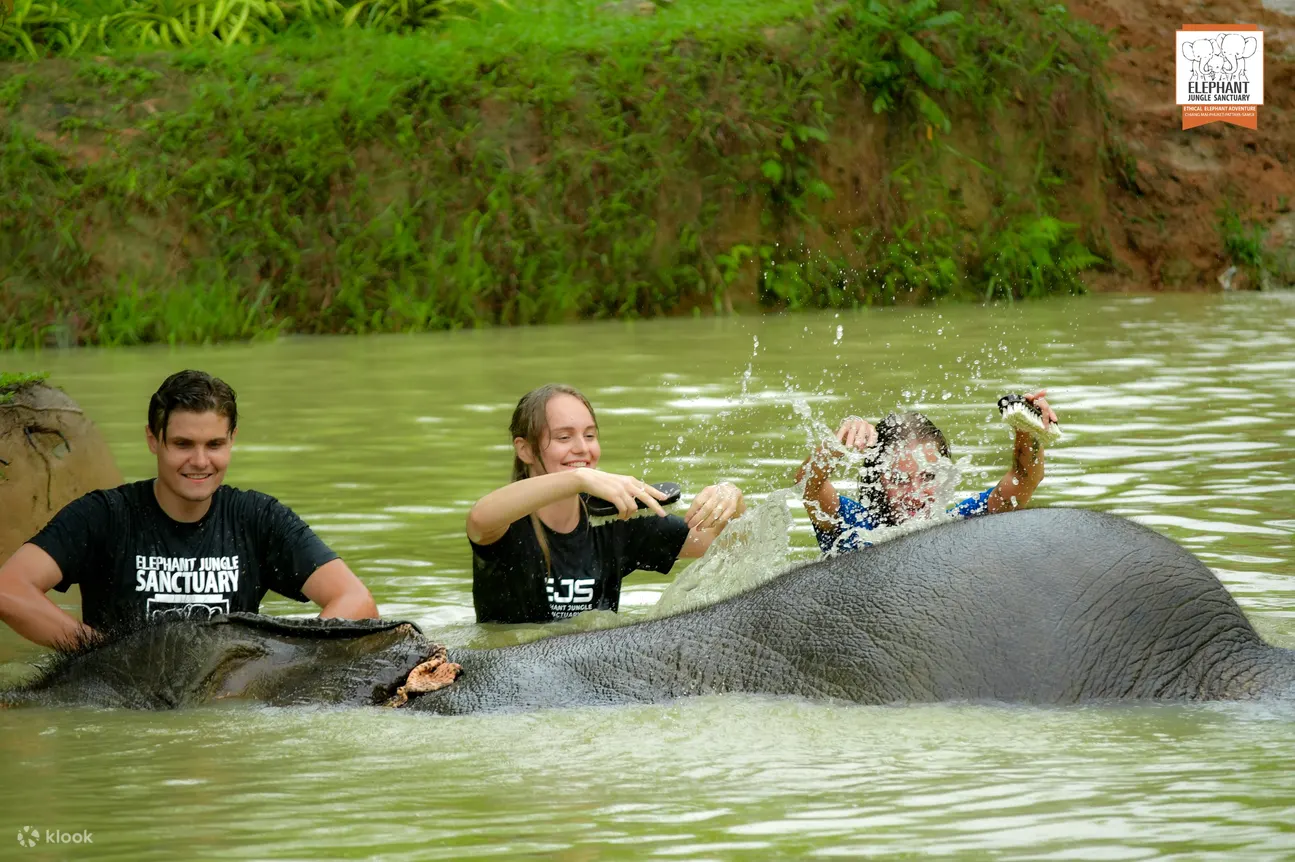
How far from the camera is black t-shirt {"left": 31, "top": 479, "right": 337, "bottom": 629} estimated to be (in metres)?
5.12

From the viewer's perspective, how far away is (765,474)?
321 inches

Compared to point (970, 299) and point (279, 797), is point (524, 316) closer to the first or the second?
point (970, 299)

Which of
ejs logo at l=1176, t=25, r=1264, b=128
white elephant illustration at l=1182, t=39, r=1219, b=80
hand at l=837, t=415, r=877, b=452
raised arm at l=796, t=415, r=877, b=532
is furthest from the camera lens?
white elephant illustration at l=1182, t=39, r=1219, b=80

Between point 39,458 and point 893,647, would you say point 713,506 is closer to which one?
point 893,647

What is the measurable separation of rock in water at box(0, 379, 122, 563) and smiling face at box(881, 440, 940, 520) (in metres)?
Answer: 2.59

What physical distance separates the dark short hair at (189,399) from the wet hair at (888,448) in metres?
1.91

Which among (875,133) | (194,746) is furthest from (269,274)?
(194,746)

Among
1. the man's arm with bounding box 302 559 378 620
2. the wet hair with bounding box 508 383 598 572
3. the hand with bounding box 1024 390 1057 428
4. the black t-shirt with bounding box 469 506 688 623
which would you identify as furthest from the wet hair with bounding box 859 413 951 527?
the man's arm with bounding box 302 559 378 620

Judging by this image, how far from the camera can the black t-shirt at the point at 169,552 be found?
5.12 m

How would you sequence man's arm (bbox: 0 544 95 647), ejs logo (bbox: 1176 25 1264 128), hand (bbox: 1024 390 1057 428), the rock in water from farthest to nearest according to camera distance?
ejs logo (bbox: 1176 25 1264 128), the rock in water, hand (bbox: 1024 390 1057 428), man's arm (bbox: 0 544 95 647)

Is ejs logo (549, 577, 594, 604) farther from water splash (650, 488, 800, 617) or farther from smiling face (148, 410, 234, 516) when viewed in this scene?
smiling face (148, 410, 234, 516)

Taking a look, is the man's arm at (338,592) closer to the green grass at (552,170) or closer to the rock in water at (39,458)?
the rock in water at (39,458)

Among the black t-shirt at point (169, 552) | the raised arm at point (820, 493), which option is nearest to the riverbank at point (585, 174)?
the raised arm at point (820, 493)

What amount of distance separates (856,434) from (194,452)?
181 cm
